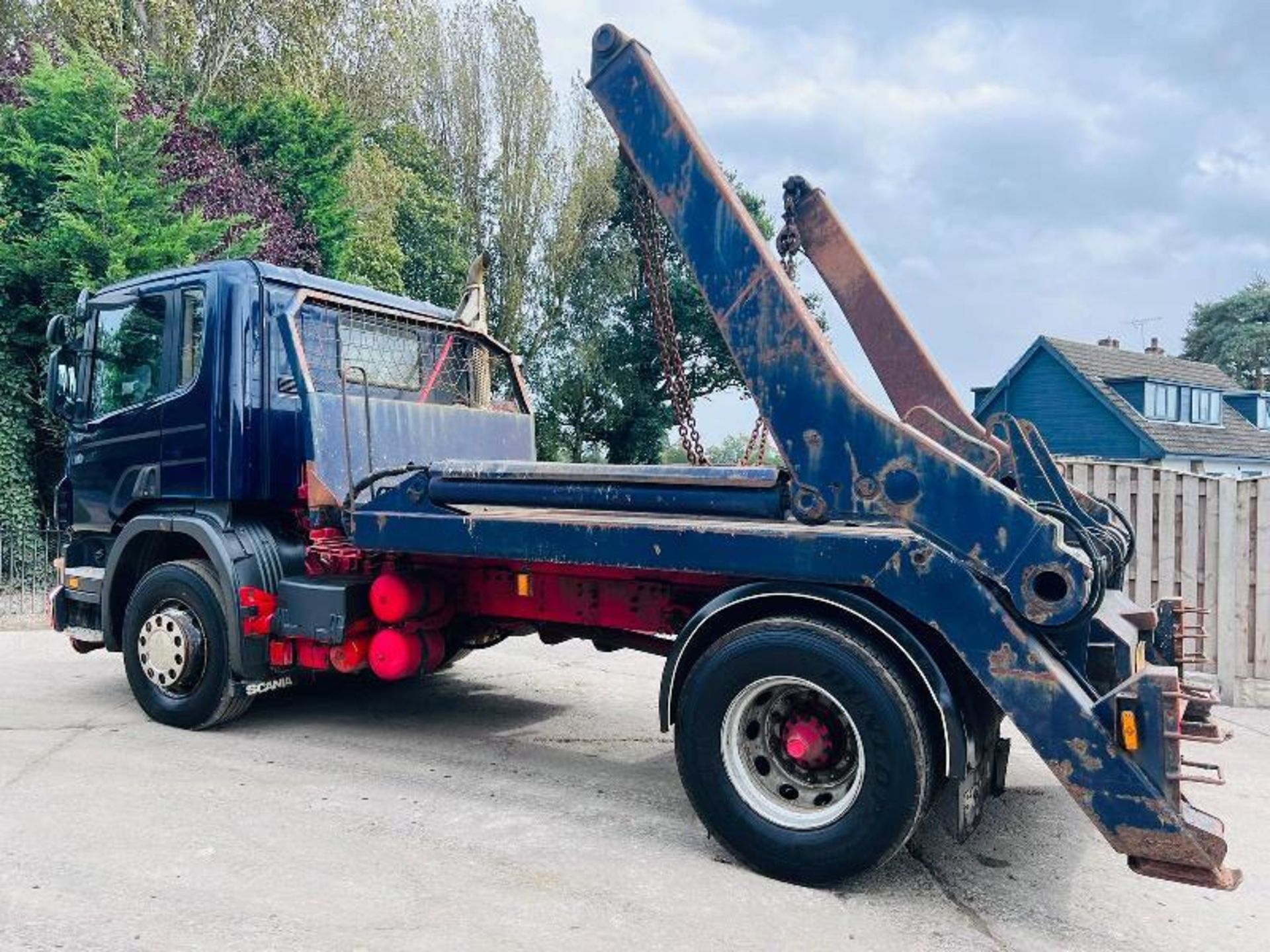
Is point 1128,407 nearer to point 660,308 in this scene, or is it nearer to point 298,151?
point 298,151

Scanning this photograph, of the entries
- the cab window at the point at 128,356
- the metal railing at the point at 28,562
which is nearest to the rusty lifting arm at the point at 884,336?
the cab window at the point at 128,356

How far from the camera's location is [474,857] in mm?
4000

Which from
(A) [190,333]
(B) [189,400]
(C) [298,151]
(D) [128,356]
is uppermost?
(C) [298,151]

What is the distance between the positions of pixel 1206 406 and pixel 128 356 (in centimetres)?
3487

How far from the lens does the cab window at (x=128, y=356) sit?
6.06m

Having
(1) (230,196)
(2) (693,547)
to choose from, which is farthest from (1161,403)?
(2) (693,547)

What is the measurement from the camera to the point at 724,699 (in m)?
3.90

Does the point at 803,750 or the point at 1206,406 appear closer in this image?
the point at 803,750

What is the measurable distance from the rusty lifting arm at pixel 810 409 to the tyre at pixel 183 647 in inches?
135

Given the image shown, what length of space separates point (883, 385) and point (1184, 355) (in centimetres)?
5909

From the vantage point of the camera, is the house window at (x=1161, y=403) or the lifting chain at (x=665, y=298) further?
the house window at (x=1161, y=403)

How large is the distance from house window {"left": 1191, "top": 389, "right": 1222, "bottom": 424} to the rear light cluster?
32.8m

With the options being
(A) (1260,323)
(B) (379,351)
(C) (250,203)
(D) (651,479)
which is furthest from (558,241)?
(A) (1260,323)

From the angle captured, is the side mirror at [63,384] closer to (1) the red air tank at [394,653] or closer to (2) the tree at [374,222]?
(1) the red air tank at [394,653]
